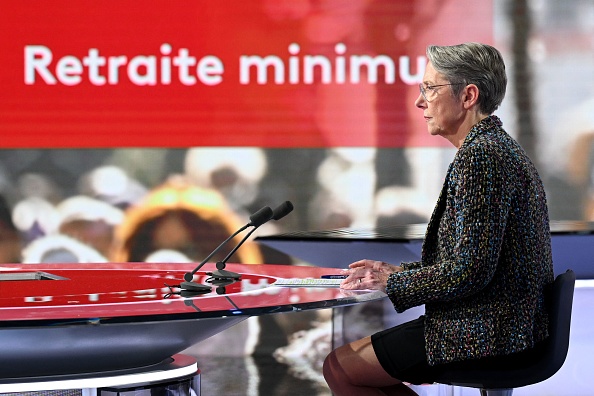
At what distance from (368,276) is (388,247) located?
1.12 m

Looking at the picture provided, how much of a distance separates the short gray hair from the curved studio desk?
51 cm

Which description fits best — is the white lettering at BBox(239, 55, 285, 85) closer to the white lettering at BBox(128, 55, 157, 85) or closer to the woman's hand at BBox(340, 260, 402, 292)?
the white lettering at BBox(128, 55, 157, 85)

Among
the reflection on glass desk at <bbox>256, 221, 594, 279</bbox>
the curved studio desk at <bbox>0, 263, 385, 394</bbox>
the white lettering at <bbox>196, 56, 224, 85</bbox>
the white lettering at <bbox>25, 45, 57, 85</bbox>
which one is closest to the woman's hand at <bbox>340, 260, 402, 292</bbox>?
the curved studio desk at <bbox>0, 263, 385, 394</bbox>

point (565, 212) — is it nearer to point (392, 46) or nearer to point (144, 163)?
point (392, 46)

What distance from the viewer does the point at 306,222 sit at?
501 cm

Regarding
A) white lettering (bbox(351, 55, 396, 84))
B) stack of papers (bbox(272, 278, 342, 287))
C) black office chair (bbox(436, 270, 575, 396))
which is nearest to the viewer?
black office chair (bbox(436, 270, 575, 396))

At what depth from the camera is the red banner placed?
196 inches

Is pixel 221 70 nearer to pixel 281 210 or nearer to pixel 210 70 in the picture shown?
pixel 210 70

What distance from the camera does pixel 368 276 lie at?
78.2 inches

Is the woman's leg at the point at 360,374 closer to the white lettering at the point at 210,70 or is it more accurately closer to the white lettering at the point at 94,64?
the white lettering at the point at 210,70

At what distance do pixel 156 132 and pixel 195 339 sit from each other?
308 centimetres

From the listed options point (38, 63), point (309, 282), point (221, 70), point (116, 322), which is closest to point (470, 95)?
point (309, 282)

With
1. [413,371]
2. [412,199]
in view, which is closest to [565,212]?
[412,199]

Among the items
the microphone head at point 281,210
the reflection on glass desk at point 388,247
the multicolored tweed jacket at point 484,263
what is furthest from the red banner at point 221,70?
the multicolored tweed jacket at point 484,263
